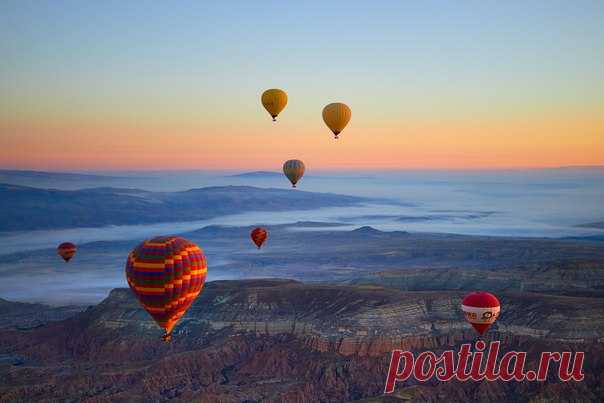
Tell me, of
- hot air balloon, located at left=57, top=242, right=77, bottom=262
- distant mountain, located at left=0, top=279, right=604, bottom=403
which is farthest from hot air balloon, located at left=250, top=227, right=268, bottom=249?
hot air balloon, located at left=57, top=242, right=77, bottom=262

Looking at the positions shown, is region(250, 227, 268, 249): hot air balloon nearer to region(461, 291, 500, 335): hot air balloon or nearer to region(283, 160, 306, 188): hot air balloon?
region(283, 160, 306, 188): hot air balloon

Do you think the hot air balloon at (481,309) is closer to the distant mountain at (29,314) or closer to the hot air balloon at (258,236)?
the hot air balloon at (258,236)

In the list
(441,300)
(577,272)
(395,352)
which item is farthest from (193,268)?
(577,272)

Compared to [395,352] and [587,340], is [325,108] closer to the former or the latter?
[395,352]

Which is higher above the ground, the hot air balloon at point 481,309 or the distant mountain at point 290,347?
the hot air balloon at point 481,309

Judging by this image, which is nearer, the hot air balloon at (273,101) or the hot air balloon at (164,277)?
the hot air balloon at (164,277)

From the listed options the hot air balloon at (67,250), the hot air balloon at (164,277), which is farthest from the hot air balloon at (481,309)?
the hot air balloon at (67,250)
